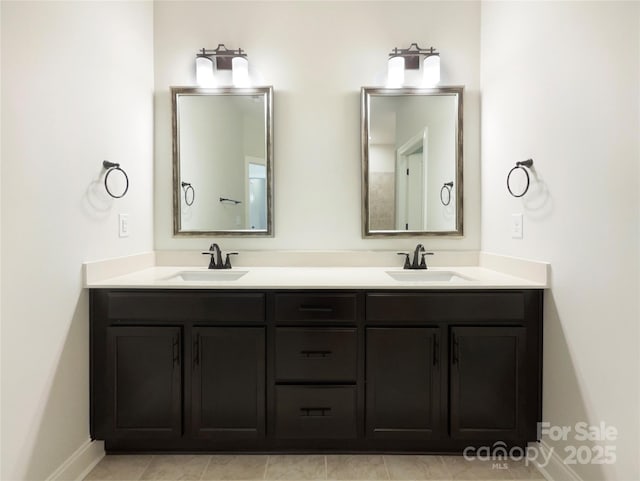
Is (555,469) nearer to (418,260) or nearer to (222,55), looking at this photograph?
(418,260)

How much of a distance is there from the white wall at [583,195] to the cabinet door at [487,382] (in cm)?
14

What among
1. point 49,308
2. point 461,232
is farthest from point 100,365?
point 461,232

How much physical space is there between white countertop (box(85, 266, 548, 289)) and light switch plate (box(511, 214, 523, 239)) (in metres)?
0.22

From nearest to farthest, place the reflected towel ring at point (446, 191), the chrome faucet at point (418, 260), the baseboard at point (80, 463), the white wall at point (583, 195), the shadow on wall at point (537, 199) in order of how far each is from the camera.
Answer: the white wall at point (583, 195), the baseboard at point (80, 463), the shadow on wall at point (537, 199), the chrome faucet at point (418, 260), the reflected towel ring at point (446, 191)

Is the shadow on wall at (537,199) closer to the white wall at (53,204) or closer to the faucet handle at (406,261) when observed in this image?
the faucet handle at (406,261)

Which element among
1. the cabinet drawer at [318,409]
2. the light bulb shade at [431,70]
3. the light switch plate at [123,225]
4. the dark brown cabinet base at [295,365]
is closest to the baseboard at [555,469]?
the dark brown cabinet base at [295,365]

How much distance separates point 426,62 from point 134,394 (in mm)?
2483

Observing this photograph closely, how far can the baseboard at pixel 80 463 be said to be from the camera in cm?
155

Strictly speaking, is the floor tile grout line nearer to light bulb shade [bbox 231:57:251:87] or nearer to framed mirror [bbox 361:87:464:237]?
framed mirror [bbox 361:87:464:237]

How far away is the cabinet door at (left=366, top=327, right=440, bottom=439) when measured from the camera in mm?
1719

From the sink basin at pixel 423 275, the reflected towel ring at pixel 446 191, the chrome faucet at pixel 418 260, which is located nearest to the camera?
the sink basin at pixel 423 275

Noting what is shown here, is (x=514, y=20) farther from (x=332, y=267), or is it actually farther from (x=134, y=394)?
(x=134, y=394)

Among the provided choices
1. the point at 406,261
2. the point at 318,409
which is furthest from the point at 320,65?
the point at 318,409

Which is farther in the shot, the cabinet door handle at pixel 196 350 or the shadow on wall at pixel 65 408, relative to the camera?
the cabinet door handle at pixel 196 350
